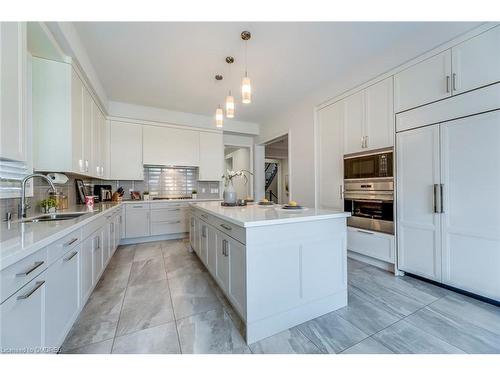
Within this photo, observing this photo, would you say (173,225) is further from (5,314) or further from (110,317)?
(5,314)

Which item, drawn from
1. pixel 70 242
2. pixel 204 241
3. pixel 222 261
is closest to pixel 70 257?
pixel 70 242

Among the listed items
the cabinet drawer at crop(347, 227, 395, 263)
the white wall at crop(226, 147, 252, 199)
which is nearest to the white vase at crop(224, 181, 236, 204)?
the cabinet drawer at crop(347, 227, 395, 263)

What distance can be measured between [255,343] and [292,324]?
1.09 feet

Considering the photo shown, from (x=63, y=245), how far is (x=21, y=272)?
0.45 m

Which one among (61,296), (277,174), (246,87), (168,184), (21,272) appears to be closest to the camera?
(21,272)

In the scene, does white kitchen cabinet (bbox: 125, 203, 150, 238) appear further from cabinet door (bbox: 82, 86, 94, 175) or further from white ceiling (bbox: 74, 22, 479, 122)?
white ceiling (bbox: 74, 22, 479, 122)

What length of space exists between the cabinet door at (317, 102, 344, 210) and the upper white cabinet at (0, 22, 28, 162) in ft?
11.4

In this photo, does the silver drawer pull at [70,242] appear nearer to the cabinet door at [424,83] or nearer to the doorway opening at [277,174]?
the cabinet door at [424,83]

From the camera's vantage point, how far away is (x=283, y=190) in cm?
873

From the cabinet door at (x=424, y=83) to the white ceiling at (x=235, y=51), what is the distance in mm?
177

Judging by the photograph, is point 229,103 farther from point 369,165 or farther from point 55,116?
point 369,165

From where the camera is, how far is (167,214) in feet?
Answer: 13.4

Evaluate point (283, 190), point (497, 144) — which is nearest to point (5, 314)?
point (497, 144)

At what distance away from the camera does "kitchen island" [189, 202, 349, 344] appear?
4.48 feet
